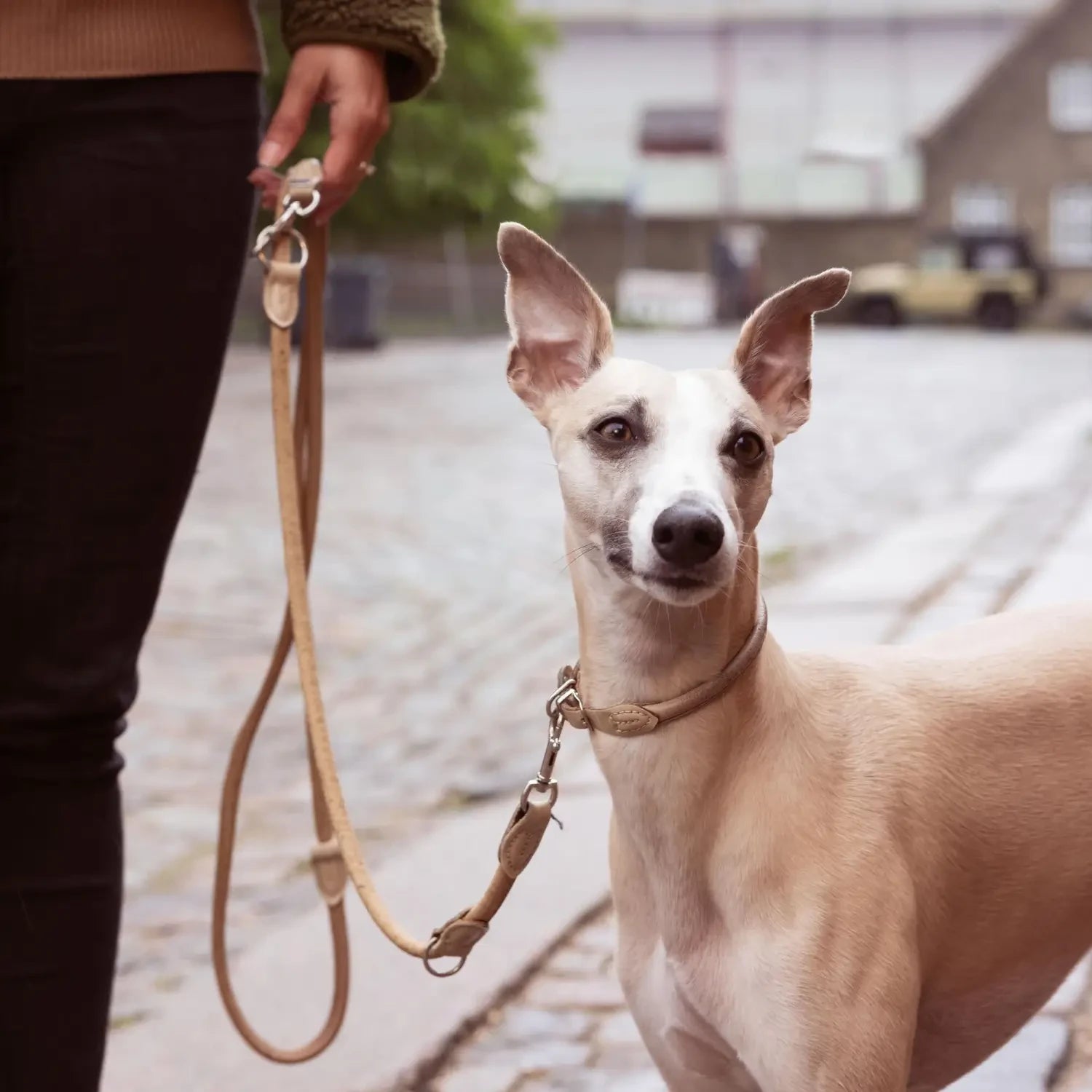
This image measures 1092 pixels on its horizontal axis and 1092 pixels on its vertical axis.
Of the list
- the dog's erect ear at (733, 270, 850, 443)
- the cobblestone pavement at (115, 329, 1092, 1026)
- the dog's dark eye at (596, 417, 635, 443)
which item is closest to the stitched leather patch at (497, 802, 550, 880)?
the dog's dark eye at (596, 417, 635, 443)

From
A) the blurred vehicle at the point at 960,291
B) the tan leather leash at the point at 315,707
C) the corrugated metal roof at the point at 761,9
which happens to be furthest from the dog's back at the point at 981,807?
the corrugated metal roof at the point at 761,9

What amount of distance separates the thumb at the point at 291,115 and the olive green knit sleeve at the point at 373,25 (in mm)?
43

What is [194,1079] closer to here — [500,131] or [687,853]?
[687,853]

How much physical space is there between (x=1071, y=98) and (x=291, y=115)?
39.7m

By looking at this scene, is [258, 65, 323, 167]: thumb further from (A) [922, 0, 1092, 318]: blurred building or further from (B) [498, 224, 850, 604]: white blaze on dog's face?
(A) [922, 0, 1092, 318]: blurred building

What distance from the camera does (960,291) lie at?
35.0 m

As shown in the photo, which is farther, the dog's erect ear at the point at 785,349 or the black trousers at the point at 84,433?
the dog's erect ear at the point at 785,349

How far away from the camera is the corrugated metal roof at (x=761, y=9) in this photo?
4269 cm

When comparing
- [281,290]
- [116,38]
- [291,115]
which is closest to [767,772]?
[281,290]

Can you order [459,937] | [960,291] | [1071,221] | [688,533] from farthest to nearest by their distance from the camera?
[1071,221], [960,291], [459,937], [688,533]

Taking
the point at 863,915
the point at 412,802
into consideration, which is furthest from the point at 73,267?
the point at 412,802

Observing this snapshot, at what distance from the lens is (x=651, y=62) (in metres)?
43.1

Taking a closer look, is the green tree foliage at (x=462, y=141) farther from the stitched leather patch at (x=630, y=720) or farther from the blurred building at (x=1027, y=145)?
the blurred building at (x=1027, y=145)

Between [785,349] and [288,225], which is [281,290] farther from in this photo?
[785,349]
